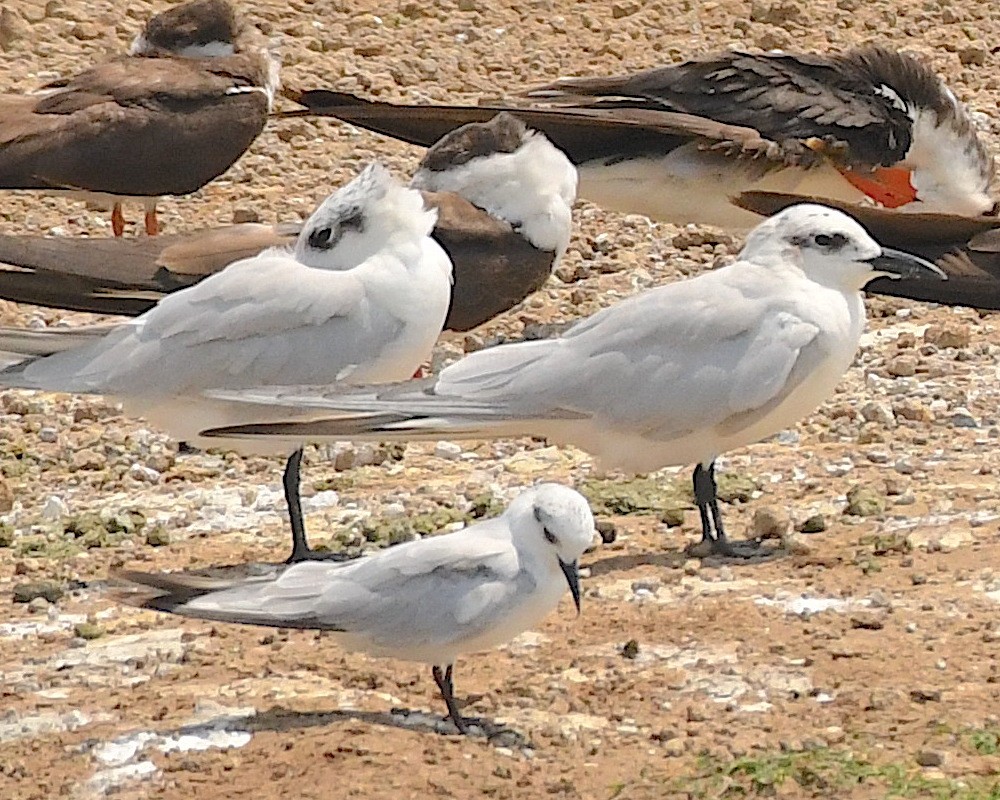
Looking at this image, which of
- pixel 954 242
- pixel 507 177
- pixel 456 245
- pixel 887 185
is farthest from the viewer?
pixel 887 185

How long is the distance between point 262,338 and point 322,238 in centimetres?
53

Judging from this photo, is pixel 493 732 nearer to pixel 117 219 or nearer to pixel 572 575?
pixel 572 575

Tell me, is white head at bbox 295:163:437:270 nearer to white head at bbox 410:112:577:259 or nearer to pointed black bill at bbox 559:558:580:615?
white head at bbox 410:112:577:259

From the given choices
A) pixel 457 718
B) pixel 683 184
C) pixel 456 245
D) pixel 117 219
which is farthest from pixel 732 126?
pixel 457 718

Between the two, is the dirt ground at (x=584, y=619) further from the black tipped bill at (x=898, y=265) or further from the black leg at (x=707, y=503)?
the black tipped bill at (x=898, y=265)

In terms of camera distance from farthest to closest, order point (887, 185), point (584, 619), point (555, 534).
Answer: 1. point (887, 185)
2. point (584, 619)
3. point (555, 534)

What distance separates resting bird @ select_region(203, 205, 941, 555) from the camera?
5.61 m

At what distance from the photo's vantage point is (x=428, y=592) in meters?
4.50

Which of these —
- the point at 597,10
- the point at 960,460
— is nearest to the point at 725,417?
the point at 960,460

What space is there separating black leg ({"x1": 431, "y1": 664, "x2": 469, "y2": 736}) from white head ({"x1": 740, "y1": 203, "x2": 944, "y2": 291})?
1919mm

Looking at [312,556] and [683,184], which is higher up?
[312,556]

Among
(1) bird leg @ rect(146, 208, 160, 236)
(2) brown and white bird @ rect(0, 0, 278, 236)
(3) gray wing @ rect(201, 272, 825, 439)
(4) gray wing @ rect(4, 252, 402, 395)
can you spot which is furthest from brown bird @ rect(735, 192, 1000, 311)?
(1) bird leg @ rect(146, 208, 160, 236)

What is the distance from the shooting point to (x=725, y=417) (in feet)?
18.7

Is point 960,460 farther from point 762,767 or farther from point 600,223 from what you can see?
point 600,223
